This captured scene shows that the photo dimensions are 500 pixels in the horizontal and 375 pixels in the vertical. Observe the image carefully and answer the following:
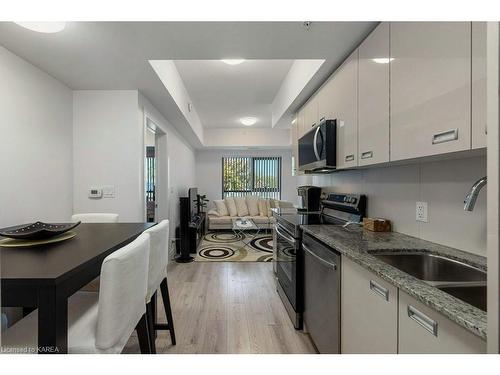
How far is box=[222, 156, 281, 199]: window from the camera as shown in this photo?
689 cm

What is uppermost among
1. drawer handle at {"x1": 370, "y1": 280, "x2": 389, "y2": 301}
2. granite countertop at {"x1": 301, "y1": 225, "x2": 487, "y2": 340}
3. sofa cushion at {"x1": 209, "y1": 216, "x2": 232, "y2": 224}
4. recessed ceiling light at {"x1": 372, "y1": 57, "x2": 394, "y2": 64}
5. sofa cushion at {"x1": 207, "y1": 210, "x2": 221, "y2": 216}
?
recessed ceiling light at {"x1": 372, "y1": 57, "x2": 394, "y2": 64}

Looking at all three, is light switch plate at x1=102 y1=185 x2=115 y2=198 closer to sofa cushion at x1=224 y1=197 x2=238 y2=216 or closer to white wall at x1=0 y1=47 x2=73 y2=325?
white wall at x1=0 y1=47 x2=73 y2=325

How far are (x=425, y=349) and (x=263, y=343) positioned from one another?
1.34 meters

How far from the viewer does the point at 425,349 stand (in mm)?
744

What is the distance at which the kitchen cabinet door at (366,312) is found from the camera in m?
0.91

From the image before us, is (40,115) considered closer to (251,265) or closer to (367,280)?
(367,280)

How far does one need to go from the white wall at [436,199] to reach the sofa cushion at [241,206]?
4.42 m

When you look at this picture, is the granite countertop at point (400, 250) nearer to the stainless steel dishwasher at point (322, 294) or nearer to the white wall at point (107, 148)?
the stainless steel dishwasher at point (322, 294)

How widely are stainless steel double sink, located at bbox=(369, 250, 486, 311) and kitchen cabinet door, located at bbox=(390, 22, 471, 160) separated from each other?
0.52m

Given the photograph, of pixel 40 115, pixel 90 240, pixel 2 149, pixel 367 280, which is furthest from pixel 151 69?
pixel 367 280

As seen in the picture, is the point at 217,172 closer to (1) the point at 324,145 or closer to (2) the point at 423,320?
(1) the point at 324,145

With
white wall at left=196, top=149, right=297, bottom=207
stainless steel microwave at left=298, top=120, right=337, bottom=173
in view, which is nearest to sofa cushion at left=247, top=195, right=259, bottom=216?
white wall at left=196, top=149, right=297, bottom=207

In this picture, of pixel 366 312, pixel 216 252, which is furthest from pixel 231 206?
pixel 366 312

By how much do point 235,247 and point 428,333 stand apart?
4.04m
